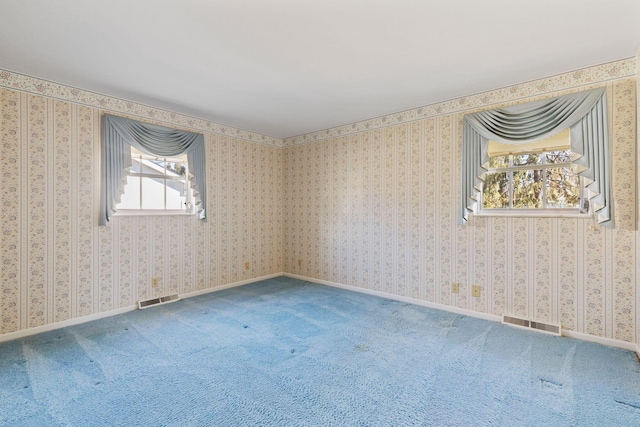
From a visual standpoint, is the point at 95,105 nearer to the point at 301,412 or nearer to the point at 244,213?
the point at 244,213

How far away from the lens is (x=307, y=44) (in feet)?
7.52

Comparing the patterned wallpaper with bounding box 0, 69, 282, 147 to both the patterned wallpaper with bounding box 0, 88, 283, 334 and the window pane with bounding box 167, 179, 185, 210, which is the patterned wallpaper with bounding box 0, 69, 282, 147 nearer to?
the patterned wallpaper with bounding box 0, 88, 283, 334

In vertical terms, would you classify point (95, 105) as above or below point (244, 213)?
above

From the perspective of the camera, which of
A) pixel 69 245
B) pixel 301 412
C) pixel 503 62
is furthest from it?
pixel 69 245

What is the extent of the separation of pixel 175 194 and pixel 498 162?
3.95 m

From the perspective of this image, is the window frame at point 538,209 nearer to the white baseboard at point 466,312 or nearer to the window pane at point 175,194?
the white baseboard at point 466,312

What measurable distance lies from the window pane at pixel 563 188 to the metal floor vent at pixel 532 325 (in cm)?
116

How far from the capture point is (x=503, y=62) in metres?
2.58

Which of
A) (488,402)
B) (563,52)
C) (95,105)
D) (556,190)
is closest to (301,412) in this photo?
(488,402)

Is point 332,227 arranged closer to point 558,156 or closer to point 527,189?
point 527,189

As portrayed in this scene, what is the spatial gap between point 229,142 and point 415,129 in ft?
8.72

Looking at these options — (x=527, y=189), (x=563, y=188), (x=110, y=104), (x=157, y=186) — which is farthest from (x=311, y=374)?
(x=110, y=104)

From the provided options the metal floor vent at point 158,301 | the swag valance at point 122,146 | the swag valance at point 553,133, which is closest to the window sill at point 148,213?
the swag valance at point 122,146

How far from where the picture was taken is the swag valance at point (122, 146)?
3273mm
